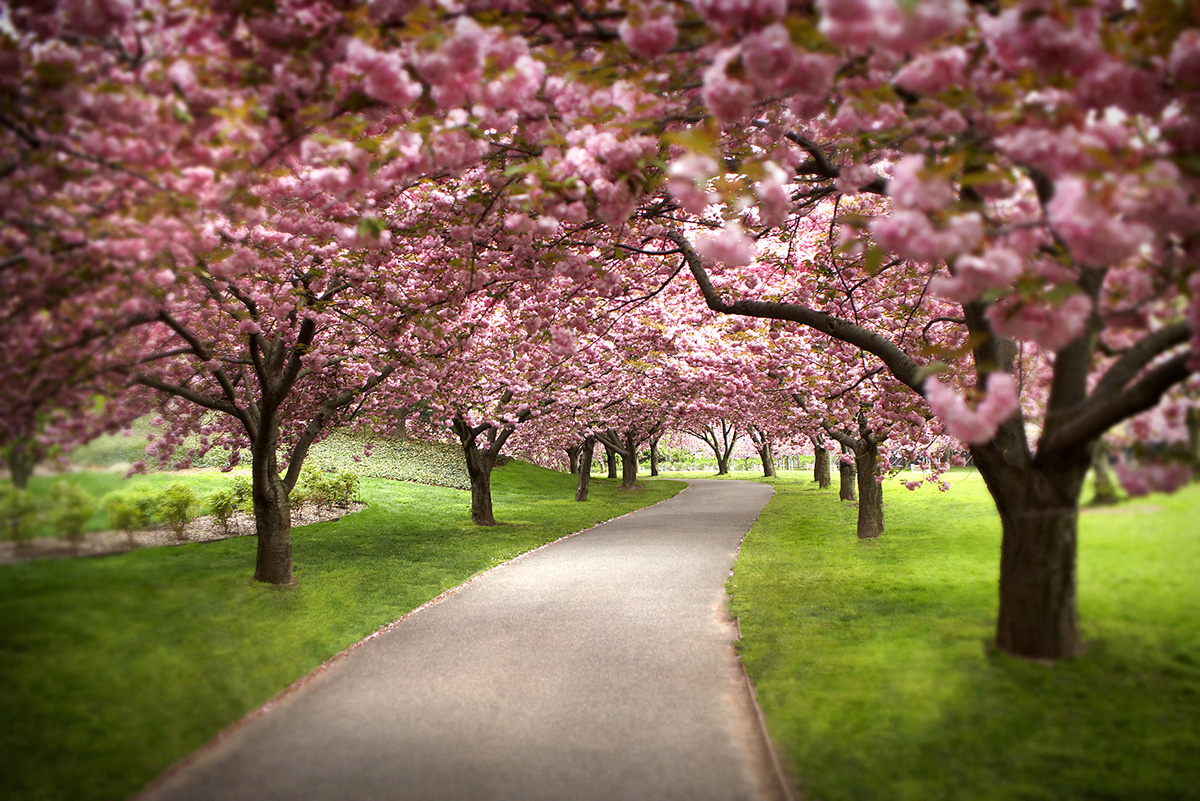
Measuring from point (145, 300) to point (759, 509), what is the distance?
1999cm

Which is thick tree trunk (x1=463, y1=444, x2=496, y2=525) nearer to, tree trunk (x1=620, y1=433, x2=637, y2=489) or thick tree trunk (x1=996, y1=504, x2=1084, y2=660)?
thick tree trunk (x1=996, y1=504, x2=1084, y2=660)

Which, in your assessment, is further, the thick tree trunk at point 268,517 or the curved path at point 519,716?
the thick tree trunk at point 268,517

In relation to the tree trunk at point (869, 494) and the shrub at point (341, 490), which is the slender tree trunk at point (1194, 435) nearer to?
the tree trunk at point (869, 494)

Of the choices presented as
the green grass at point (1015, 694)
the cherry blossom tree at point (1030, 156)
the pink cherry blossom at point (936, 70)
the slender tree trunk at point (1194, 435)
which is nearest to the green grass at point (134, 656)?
the green grass at point (1015, 694)

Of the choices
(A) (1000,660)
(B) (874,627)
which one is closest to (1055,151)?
(A) (1000,660)

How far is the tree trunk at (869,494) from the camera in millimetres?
13852

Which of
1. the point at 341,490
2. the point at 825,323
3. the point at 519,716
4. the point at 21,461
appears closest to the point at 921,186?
the point at 825,323

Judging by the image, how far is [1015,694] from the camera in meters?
4.80

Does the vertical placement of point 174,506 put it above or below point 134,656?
above

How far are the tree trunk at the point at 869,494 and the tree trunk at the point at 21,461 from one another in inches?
501

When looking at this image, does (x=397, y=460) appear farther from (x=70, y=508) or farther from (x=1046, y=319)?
(x=1046, y=319)

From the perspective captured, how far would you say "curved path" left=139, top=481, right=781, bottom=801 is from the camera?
4496 millimetres

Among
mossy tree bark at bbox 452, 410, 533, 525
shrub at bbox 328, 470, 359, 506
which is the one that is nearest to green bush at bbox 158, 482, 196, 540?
mossy tree bark at bbox 452, 410, 533, 525

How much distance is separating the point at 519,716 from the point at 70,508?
3500 mm
